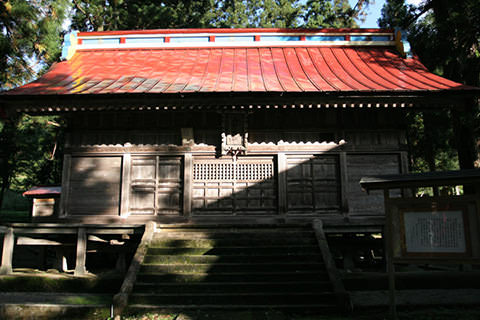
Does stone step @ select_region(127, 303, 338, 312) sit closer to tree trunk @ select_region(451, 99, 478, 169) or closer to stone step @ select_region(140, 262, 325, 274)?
stone step @ select_region(140, 262, 325, 274)

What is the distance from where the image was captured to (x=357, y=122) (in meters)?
9.33

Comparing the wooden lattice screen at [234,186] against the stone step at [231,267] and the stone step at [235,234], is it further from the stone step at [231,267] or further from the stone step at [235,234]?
the stone step at [231,267]

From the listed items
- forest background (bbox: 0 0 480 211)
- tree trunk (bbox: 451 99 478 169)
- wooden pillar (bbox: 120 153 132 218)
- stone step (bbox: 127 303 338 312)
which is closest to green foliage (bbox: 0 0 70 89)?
forest background (bbox: 0 0 480 211)

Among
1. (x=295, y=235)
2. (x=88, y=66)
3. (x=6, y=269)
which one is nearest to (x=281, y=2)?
(x=88, y=66)

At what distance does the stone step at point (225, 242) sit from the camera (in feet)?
23.9

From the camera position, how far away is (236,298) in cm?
597

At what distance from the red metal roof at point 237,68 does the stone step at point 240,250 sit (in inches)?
147

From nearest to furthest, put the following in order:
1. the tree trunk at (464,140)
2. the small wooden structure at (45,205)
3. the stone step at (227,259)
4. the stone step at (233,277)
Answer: the stone step at (233,277) < the stone step at (227,259) < the tree trunk at (464,140) < the small wooden structure at (45,205)

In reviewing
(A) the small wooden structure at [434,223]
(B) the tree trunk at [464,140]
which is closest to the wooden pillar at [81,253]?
(A) the small wooden structure at [434,223]

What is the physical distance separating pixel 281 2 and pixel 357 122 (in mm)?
23895

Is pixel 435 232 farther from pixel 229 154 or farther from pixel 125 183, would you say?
pixel 125 183

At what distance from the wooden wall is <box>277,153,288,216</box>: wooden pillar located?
27 mm

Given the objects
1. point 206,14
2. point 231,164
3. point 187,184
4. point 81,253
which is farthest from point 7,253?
point 206,14

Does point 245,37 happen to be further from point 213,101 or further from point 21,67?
point 21,67
